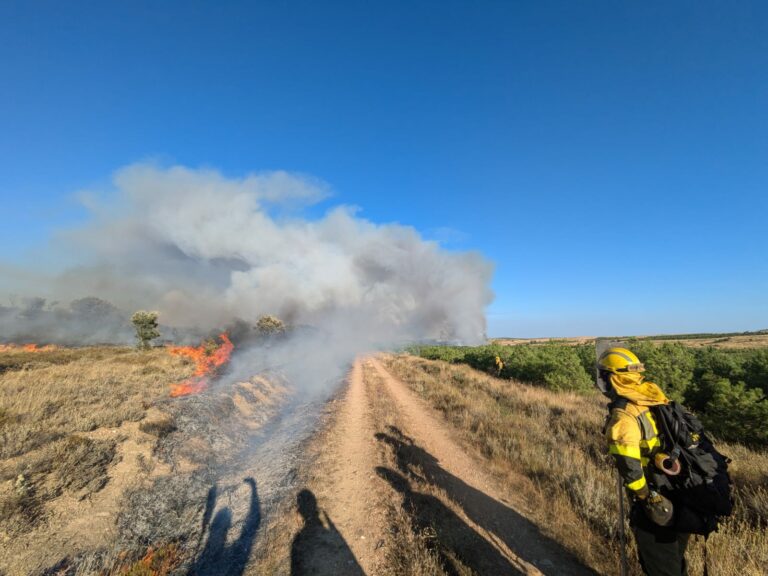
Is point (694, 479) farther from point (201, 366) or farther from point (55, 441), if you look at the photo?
point (201, 366)

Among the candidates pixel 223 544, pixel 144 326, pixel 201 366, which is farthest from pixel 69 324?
pixel 223 544

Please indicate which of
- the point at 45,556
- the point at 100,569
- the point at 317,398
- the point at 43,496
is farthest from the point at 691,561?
the point at 317,398

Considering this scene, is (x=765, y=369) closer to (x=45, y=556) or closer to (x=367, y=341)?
(x=45, y=556)

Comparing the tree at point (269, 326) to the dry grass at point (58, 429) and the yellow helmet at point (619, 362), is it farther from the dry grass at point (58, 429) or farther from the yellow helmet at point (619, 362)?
the yellow helmet at point (619, 362)

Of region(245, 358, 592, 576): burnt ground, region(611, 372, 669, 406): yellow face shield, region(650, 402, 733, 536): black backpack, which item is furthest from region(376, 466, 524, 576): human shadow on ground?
region(611, 372, 669, 406): yellow face shield

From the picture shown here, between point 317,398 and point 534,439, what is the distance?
37.7 feet

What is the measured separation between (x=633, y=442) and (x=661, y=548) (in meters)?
1.20

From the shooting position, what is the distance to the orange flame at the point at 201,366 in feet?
48.1

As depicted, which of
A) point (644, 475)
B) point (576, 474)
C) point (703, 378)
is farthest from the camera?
point (703, 378)

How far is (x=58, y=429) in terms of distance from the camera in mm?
8227

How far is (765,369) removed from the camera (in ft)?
37.4

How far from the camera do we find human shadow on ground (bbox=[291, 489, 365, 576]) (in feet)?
15.8

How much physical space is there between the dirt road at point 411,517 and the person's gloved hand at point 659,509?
218cm

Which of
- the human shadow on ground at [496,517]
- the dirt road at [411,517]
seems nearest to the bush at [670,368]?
the dirt road at [411,517]
